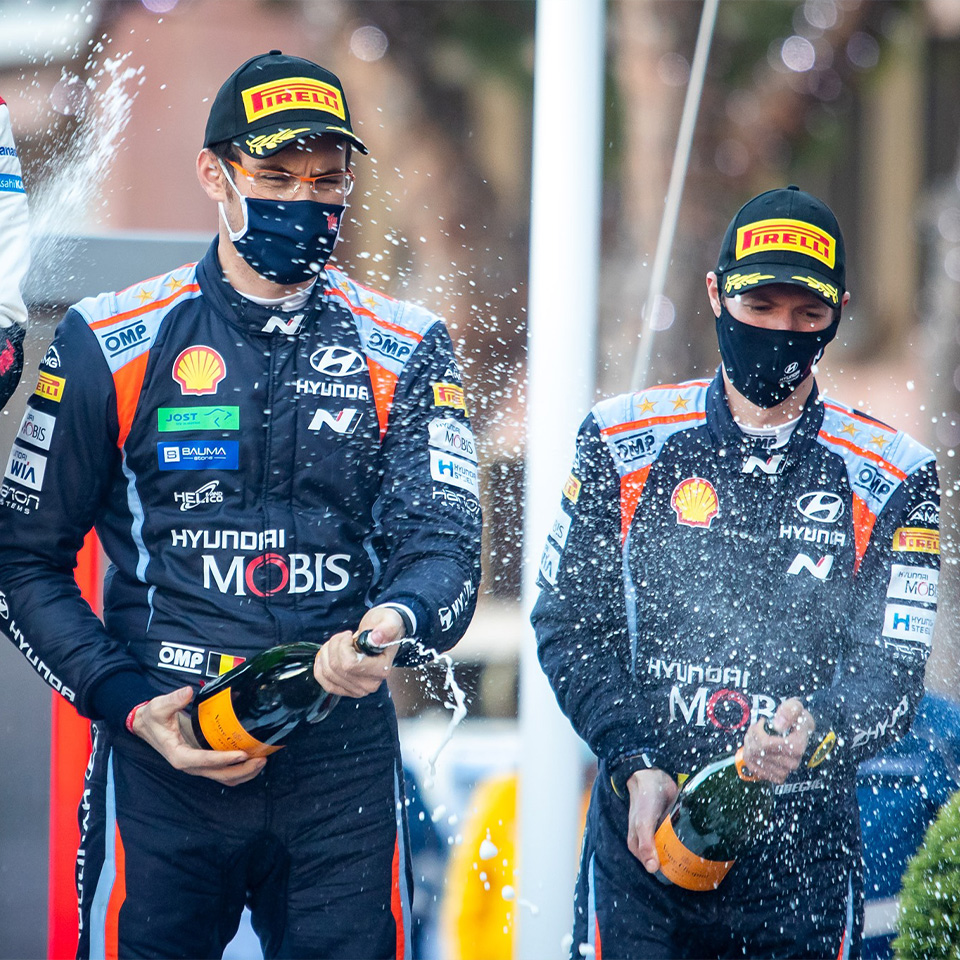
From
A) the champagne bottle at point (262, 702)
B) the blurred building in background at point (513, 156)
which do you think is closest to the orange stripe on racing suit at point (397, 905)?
the champagne bottle at point (262, 702)

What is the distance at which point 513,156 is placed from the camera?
883 centimetres

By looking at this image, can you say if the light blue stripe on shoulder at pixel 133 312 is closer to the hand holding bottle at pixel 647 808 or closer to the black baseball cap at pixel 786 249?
the black baseball cap at pixel 786 249

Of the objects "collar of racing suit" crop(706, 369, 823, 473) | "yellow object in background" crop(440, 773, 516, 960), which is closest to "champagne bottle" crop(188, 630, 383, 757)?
"collar of racing suit" crop(706, 369, 823, 473)

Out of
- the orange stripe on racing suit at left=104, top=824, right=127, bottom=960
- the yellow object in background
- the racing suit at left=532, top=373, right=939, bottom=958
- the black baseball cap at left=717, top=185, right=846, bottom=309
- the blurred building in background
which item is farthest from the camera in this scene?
the blurred building in background

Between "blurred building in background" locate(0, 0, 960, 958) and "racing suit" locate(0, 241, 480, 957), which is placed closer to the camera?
"racing suit" locate(0, 241, 480, 957)

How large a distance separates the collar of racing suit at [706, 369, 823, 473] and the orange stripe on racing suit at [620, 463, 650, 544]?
0.60 ft

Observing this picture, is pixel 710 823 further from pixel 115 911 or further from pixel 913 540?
pixel 115 911

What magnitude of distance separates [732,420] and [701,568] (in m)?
0.35

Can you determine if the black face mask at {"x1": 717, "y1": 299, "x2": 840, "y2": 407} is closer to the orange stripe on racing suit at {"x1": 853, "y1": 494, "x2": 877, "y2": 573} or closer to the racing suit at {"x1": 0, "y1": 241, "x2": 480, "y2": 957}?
the orange stripe on racing suit at {"x1": 853, "y1": 494, "x2": 877, "y2": 573}

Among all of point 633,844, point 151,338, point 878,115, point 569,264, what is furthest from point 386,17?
point 633,844

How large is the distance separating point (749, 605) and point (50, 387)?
1.58 m

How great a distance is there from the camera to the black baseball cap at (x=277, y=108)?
9.46 feet

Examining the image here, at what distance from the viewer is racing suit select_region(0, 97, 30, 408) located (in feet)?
9.22

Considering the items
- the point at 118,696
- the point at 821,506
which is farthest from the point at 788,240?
the point at 118,696
